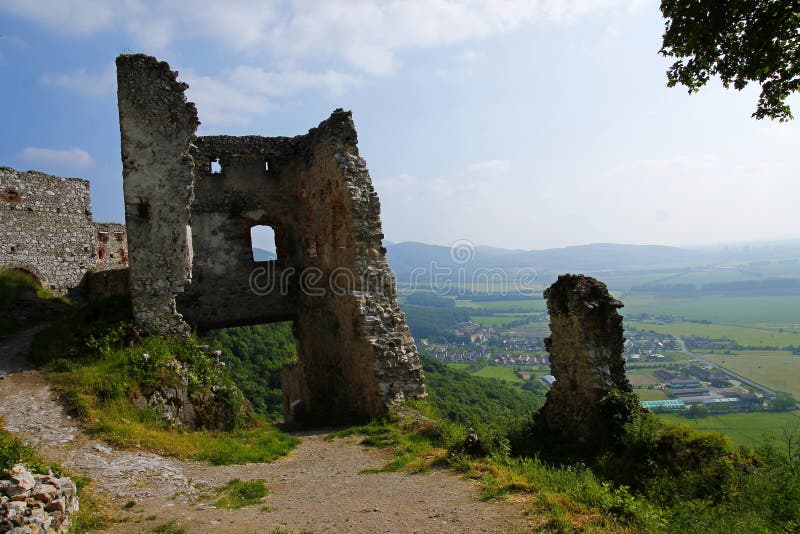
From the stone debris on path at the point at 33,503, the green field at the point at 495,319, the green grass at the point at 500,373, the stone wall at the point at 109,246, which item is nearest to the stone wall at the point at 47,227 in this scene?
the stone wall at the point at 109,246

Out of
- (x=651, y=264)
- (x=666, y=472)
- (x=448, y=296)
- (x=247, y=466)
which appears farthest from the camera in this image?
(x=651, y=264)

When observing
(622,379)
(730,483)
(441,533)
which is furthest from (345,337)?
(730,483)

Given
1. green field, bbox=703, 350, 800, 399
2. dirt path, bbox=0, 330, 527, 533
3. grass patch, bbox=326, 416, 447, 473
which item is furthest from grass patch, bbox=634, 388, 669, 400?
dirt path, bbox=0, 330, 527, 533

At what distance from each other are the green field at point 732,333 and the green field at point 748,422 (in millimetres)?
27797

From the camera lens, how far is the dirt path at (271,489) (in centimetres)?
549

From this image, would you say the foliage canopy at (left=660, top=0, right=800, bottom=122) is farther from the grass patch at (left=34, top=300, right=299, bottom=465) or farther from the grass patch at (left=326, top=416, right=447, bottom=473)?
the grass patch at (left=34, top=300, right=299, bottom=465)

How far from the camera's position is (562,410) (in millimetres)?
9477

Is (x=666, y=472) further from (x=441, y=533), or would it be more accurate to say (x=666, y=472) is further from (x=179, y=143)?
(x=179, y=143)

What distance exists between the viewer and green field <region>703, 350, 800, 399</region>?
26587mm

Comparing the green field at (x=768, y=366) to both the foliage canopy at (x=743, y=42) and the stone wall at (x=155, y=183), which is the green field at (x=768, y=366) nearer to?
the foliage canopy at (x=743, y=42)

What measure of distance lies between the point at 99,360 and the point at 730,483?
10.4 metres

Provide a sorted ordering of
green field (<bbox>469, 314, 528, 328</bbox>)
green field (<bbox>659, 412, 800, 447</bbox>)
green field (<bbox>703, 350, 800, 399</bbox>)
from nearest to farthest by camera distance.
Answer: green field (<bbox>659, 412, 800, 447</bbox>) < green field (<bbox>703, 350, 800, 399</bbox>) < green field (<bbox>469, 314, 528, 328</bbox>)

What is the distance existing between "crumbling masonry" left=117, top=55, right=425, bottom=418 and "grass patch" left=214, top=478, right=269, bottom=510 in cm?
381

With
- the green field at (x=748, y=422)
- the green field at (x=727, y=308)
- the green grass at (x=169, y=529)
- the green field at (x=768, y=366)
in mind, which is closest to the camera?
the green grass at (x=169, y=529)
